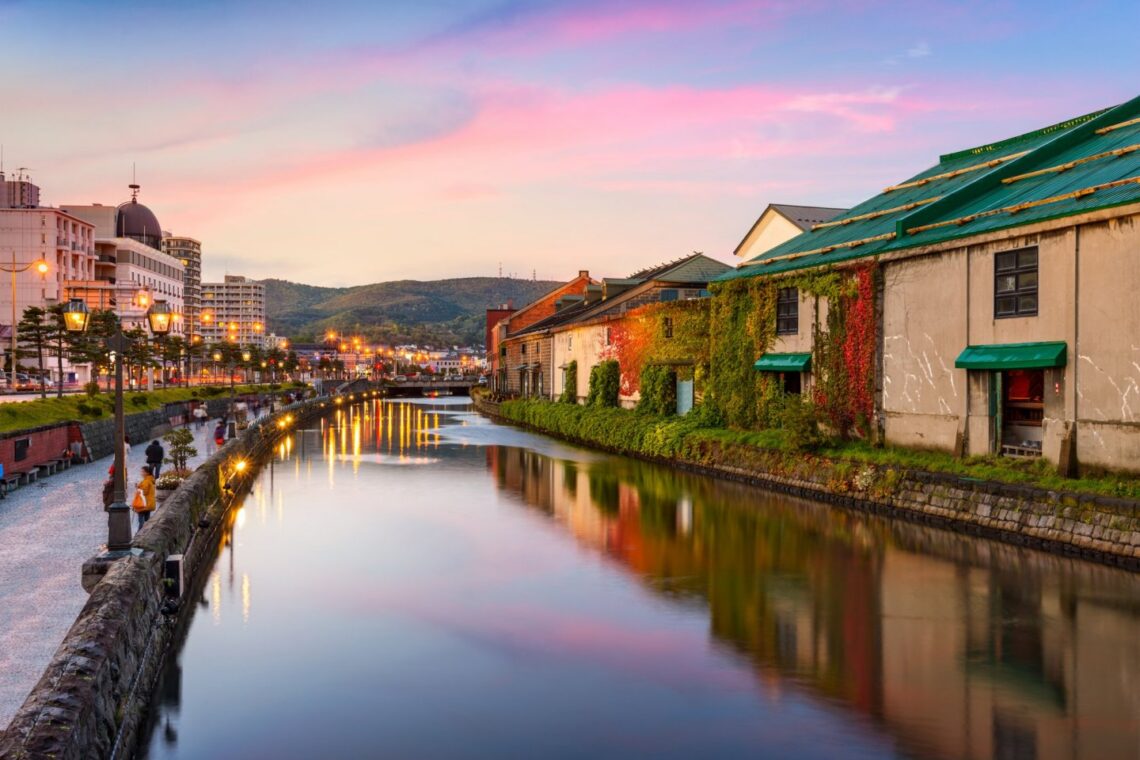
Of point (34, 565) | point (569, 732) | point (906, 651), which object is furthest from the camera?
point (34, 565)

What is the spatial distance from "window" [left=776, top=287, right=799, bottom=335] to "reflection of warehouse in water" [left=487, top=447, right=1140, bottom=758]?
9203mm

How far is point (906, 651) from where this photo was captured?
13469 mm

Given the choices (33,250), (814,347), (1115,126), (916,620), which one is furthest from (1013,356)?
(33,250)

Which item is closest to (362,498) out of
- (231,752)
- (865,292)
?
(865,292)

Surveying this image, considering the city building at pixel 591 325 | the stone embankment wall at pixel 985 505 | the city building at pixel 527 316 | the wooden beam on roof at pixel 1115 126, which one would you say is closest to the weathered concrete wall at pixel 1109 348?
the stone embankment wall at pixel 985 505

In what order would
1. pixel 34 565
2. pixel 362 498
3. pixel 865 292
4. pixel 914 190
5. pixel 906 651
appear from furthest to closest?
pixel 914 190 → pixel 362 498 → pixel 865 292 → pixel 34 565 → pixel 906 651

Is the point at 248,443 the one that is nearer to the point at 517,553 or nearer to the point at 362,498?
the point at 362,498

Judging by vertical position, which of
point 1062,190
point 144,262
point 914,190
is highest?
point 144,262

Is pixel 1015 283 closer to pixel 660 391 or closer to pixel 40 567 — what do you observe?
pixel 660 391

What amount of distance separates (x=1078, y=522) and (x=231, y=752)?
54.9ft

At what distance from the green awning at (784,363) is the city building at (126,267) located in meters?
79.2

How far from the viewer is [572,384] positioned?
61.6 metres

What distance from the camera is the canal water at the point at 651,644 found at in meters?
10.5

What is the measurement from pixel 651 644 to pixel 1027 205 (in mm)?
16285
